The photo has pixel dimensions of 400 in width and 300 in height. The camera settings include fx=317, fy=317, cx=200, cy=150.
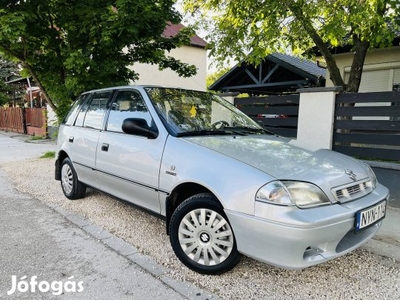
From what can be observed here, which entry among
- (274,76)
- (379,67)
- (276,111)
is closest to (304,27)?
(276,111)

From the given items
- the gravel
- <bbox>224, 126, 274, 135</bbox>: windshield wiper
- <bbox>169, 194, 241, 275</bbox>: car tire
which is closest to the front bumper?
<bbox>169, 194, 241, 275</bbox>: car tire

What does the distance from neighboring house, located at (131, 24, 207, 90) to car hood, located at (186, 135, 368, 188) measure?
1428 cm

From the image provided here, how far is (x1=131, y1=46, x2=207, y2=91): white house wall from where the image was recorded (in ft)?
55.4

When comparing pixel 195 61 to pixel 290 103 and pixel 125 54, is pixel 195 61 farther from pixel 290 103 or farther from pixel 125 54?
pixel 290 103

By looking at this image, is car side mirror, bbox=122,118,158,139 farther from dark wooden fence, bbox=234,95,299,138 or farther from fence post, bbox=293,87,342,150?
dark wooden fence, bbox=234,95,299,138

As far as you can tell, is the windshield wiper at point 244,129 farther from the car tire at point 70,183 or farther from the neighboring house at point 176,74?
the neighboring house at point 176,74

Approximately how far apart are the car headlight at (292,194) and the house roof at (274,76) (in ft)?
29.4

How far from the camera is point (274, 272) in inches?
111

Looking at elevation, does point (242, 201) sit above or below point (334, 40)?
below

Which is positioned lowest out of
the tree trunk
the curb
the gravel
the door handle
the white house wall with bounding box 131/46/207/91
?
the curb

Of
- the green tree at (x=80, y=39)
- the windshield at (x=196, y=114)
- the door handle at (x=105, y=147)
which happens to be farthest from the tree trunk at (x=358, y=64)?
the door handle at (x=105, y=147)

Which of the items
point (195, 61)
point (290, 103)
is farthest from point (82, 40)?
point (195, 61)

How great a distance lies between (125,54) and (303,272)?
710 cm

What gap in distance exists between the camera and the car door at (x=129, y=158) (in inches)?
124
